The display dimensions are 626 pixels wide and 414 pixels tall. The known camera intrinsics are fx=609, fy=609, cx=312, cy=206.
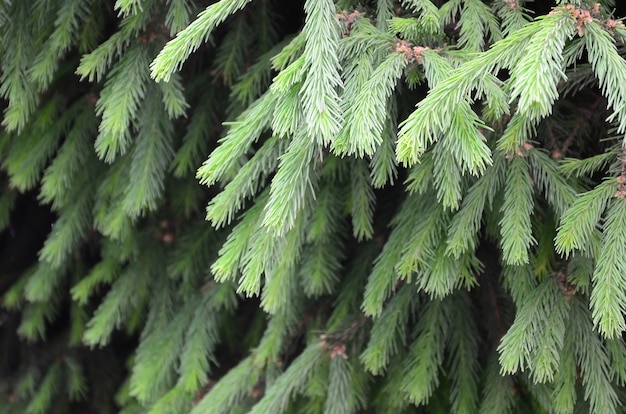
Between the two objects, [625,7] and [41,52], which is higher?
[41,52]

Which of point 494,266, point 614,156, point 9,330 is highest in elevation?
point 9,330

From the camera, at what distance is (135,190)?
1.69 m

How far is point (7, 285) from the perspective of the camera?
275cm

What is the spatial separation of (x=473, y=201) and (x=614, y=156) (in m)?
0.30

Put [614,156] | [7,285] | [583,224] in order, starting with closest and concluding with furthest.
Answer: [583,224] < [614,156] < [7,285]

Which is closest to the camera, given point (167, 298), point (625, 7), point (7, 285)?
point (625, 7)

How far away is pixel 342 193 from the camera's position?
175cm

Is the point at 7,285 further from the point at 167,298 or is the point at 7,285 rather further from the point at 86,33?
the point at 86,33

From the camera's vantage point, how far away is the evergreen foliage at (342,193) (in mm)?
1151

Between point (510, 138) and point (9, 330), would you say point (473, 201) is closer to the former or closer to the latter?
point (510, 138)

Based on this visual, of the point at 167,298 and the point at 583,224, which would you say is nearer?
the point at 583,224

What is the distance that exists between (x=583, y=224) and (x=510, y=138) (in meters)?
0.22

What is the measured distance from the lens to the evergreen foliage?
1151mm

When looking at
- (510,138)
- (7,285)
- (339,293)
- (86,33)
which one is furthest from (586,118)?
(7,285)
